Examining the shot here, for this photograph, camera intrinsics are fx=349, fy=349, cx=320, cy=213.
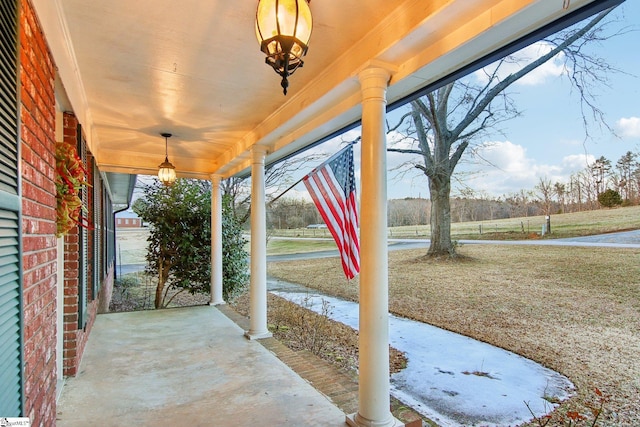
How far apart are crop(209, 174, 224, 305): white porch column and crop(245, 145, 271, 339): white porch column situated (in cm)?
202

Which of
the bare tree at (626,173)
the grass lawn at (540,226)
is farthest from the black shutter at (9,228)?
the grass lawn at (540,226)

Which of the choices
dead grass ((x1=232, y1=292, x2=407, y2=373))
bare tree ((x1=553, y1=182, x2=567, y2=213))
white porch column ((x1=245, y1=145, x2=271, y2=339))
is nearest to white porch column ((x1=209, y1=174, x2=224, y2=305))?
dead grass ((x1=232, y1=292, x2=407, y2=373))

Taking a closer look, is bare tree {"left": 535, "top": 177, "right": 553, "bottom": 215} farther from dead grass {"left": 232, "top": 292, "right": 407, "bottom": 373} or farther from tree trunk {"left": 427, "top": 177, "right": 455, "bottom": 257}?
dead grass {"left": 232, "top": 292, "right": 407, "bottom": 373}

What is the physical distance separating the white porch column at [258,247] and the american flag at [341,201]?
3.72ft

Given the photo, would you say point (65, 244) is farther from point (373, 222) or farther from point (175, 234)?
point (175, 234)

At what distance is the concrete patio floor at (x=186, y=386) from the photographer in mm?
2639

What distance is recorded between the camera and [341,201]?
3340 millimetres

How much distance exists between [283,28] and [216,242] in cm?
542

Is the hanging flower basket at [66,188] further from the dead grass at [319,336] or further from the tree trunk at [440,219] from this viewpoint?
the tree trunk at [440,219]

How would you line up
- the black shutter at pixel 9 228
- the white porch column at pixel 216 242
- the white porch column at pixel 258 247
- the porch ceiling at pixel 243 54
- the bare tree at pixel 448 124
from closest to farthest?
the black shutter at pixel 9 228
the porch ceiling at pixel 243 54
the white porch column at pixel 258 247
the bare tree at pixel 448 124
the white porch column at pixel 216 242

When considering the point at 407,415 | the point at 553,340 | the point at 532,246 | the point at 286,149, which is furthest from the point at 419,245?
the point at 407,415

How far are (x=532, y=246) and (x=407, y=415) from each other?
3533 millimetres

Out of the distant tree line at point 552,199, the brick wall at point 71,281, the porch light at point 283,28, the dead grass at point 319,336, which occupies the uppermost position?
the porch light at point 283,28

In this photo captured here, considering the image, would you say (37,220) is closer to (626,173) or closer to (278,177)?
(626,173)
